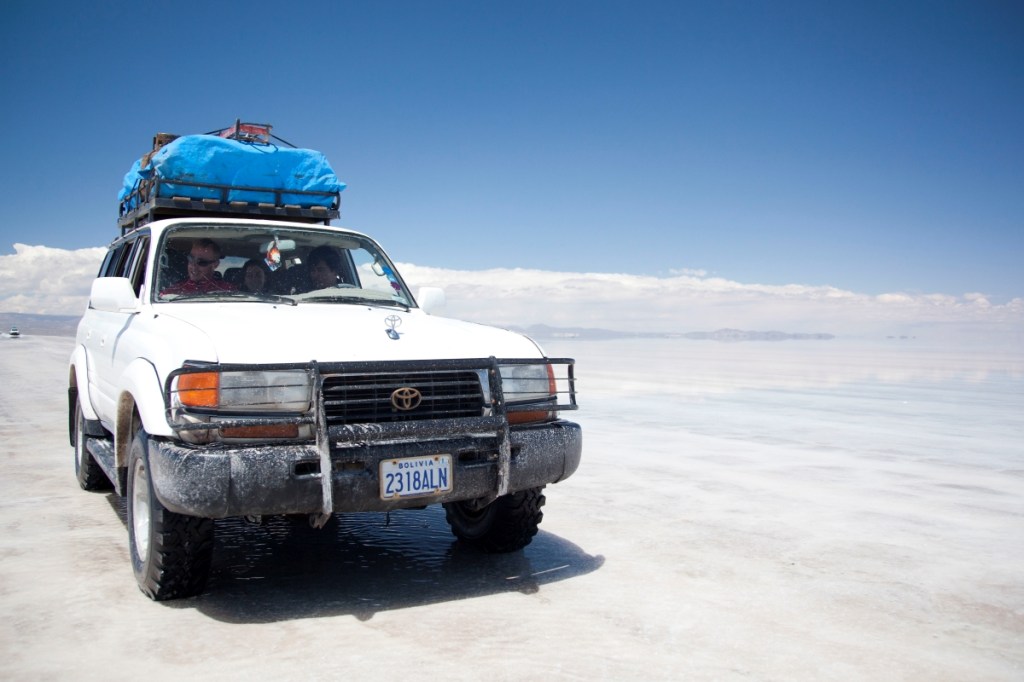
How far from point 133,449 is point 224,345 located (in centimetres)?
91

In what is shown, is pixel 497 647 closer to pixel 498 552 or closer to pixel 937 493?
pixel 498 552

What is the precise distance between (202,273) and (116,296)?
62cm

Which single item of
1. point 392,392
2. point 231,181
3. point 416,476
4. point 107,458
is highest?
point 231,181

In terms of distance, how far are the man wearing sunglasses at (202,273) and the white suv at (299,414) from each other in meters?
0.02

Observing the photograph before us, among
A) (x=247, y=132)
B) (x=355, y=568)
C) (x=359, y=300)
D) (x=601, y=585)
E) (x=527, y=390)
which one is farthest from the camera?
(x=247, y=132)

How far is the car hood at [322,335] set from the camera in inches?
152

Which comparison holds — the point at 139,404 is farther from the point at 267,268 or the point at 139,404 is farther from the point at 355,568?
the point at 267,268

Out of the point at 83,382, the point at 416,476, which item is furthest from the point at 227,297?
the point at 83,382

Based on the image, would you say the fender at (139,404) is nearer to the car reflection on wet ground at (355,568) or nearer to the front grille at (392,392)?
the front grille at (392,392)

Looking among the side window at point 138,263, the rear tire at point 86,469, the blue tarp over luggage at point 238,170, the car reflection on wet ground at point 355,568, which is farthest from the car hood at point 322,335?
the rear tire at point 86,469

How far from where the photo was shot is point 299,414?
3.80 metres

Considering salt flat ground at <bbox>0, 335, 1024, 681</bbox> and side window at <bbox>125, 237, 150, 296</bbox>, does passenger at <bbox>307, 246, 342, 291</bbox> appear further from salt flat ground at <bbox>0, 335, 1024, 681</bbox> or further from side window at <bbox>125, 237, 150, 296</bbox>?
salt flat ground at <bbox>0, 335, 1024, 681</bbox>

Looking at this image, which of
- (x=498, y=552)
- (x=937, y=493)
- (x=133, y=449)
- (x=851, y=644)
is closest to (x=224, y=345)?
(x=133, y=449)

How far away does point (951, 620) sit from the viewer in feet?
12.8
